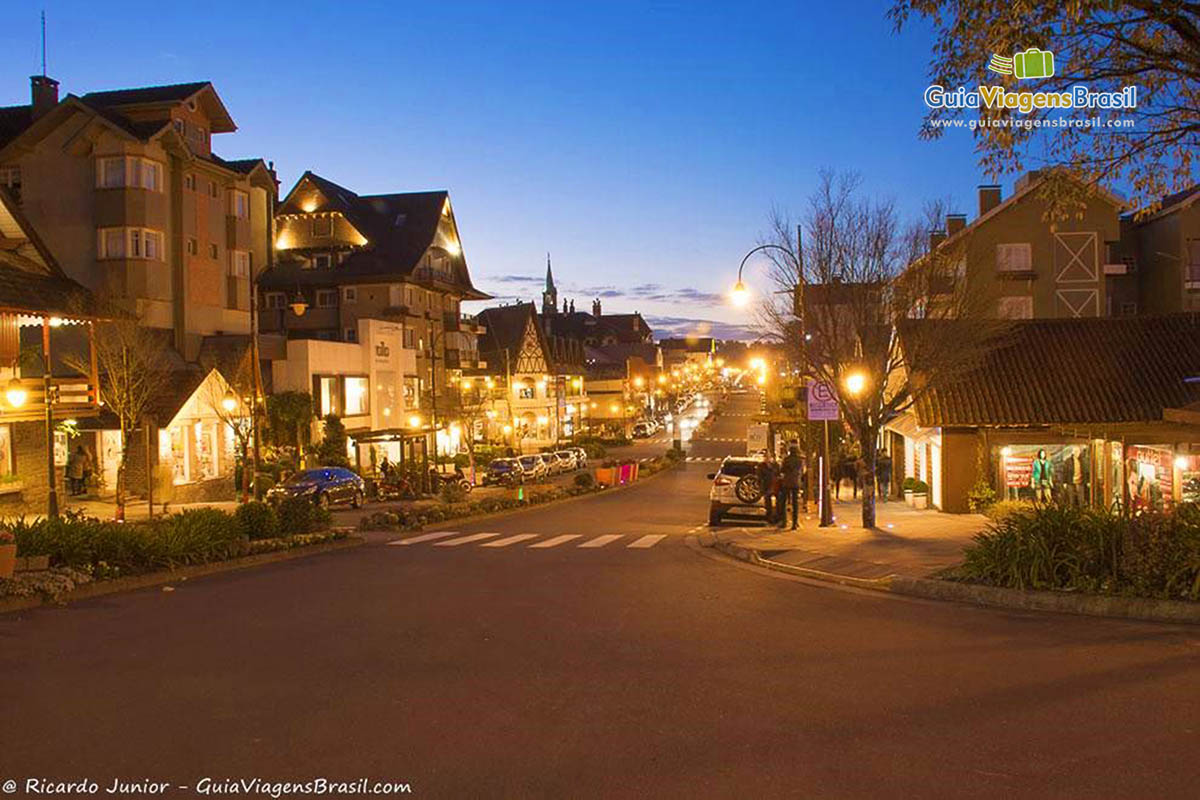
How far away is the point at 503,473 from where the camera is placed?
157 feet

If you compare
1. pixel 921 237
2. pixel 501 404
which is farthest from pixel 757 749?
pixel 501 404

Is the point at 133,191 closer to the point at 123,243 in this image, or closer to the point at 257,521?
the point at 123,243

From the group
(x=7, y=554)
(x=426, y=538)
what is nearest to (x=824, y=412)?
(x=426, y=538)

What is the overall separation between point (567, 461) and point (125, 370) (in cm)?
3203

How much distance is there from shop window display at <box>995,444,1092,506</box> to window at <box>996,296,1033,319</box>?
65.5 ft

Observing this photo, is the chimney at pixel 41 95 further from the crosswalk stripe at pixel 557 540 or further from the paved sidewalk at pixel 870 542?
the paved sidewalk at pixel 870 542

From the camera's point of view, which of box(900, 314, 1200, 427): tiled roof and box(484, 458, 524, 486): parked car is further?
box(484, 458, 524, 486): parked car

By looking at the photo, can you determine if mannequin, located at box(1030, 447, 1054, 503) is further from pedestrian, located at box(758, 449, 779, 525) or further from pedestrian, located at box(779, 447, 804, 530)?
pedestrian, located at box(758, 449, 779, 525)

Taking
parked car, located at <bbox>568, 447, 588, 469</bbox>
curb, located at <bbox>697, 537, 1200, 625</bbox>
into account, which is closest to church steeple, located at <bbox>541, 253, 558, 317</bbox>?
parked car, located at <bbox>568, 447, 588, 469</bbox>

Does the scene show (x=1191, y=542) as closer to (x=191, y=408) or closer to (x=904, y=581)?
(x=904, y=581)

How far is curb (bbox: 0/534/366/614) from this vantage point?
12.2m

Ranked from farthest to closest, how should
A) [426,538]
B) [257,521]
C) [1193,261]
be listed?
[1193,261] → [426,538] → [257,521]

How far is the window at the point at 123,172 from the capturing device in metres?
36.1

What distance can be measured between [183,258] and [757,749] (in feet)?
122
